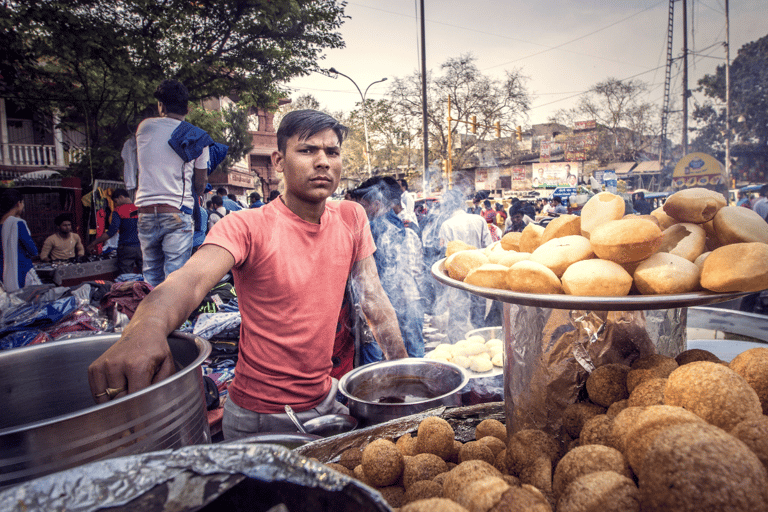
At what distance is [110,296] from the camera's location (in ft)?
13.8

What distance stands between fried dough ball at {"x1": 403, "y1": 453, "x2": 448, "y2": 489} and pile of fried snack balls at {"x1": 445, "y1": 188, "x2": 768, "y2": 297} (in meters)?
0.50

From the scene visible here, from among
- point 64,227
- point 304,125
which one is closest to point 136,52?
point 64,227

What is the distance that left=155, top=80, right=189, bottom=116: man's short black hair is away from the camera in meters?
3.49

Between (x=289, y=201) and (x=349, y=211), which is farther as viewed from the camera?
(x=349, y=211)

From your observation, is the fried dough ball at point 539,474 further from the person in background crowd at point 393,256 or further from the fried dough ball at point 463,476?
the person in background crowd at point 393,256

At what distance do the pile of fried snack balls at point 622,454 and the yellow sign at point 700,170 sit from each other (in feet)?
44.1

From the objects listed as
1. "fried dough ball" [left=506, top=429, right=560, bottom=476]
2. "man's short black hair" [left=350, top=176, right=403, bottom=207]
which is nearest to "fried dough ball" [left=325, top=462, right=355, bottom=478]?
"fried dough ball" [left=506, top=429, right=560, bottom=476]

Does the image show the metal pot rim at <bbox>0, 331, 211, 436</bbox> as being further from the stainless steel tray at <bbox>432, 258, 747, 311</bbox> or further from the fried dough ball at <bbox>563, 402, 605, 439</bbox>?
the fried dough ball at <bbox>563, 402, 605, 439</bbox>

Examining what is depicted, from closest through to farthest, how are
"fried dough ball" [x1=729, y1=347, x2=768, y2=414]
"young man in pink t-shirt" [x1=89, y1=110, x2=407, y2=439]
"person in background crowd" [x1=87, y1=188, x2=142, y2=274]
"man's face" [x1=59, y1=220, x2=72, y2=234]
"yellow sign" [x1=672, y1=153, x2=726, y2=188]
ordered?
"fried dough ball" [x1=729, y1=347, x2=768, y2=414]
"young man in pink t-shirt" [x1=89, y1=110, x2=407, y2=439]
"person in background crowd" [x1=87, y1=188, x2=142, y2=274]
"man's face" [x1=59, y1=220, x2=72, y2=234]
"yellow sign" [x1=672, y1=153, x2=726, y2=188]

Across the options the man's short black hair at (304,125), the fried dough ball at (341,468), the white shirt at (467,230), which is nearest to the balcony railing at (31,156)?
the white shirt at (467,230)

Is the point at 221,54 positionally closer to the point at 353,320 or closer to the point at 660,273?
the point at 353,320

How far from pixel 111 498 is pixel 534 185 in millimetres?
42327

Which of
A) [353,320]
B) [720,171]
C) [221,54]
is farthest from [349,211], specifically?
[720,171]

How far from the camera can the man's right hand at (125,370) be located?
35.5 inches
